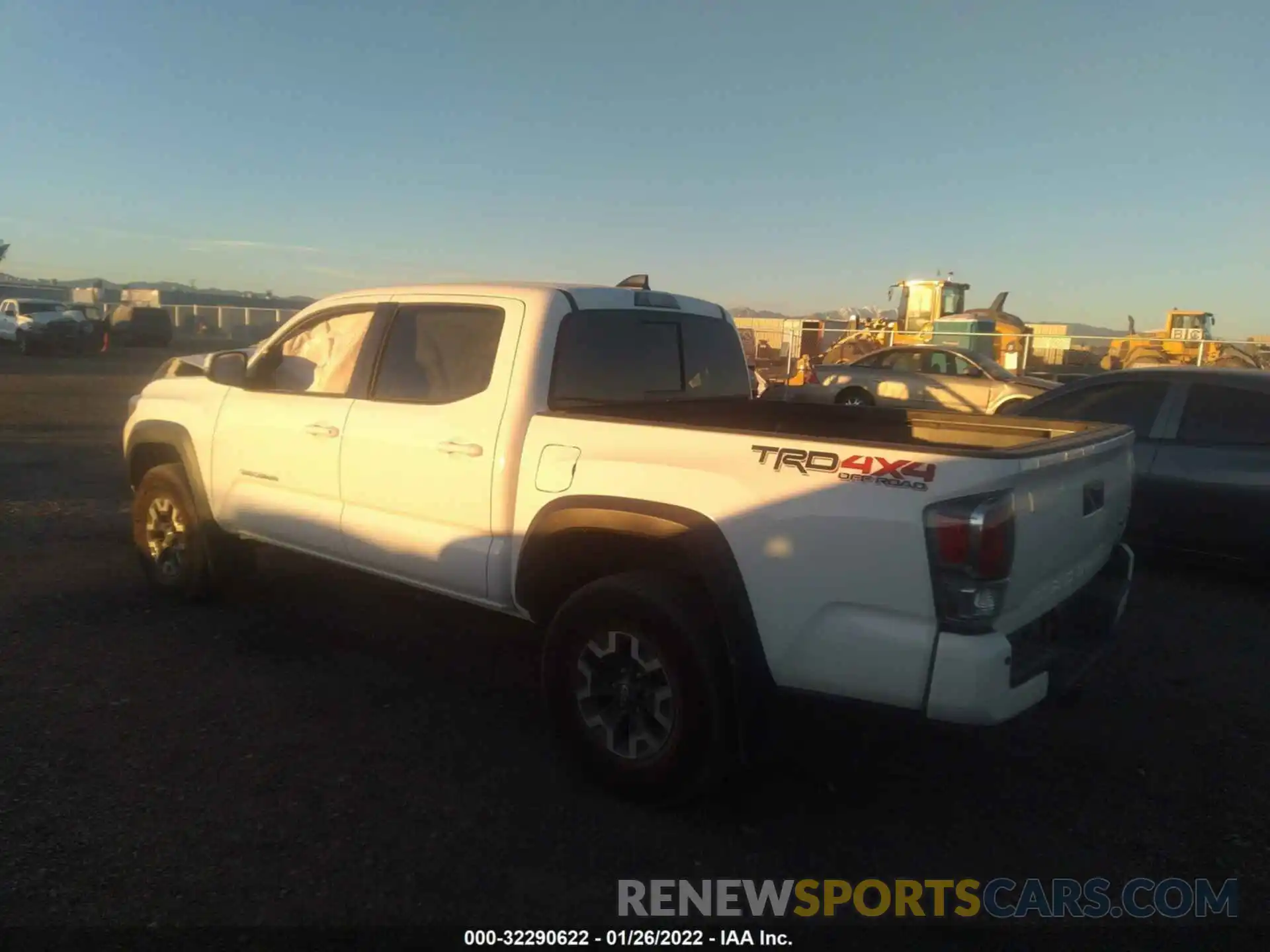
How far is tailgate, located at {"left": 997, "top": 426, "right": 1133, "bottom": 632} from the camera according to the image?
2.77 meters

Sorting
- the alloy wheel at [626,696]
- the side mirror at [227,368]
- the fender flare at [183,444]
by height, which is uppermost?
the side mirror at [227,368]

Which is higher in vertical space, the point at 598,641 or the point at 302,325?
the point at 302,325

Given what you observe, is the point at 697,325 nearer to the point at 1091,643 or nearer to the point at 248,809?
the point at 1091,643

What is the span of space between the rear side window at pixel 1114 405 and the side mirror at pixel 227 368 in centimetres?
517

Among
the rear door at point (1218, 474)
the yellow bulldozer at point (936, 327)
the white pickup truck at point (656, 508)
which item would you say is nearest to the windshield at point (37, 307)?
the yellow bulldozer at point (936, 327)

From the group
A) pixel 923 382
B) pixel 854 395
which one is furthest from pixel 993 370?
pixel 854 395

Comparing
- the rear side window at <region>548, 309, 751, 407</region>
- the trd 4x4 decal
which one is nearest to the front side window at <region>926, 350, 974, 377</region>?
the rear side window at <region>548, 309, 751, 407</region>

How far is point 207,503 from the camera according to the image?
17.0ft

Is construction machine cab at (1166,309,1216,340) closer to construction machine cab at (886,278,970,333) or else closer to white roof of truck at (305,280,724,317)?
construction machine cab at (886,278,970,333)

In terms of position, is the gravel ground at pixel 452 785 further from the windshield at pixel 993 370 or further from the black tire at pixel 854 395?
the black tire at pixel 854 395

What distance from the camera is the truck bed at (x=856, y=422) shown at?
3.79 m

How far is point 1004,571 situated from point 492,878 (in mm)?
1832

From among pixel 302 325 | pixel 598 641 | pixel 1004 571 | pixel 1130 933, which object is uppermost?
pixel 302 325

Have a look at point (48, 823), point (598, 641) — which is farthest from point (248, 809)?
point (598, 641)
